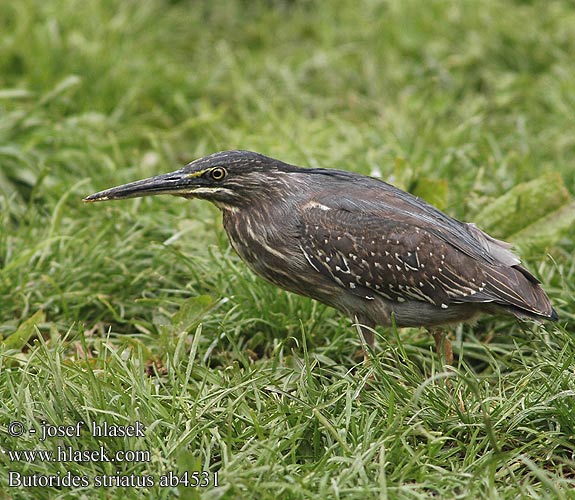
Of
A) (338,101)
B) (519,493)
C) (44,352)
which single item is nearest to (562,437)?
(519,493)

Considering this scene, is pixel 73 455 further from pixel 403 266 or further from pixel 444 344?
pixel 444 344

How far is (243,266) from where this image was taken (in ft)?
20.4

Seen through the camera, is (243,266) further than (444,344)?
Yes

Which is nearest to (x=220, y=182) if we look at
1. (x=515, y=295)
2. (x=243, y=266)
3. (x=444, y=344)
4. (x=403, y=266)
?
(x=243, y=266)

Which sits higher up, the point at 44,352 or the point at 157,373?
the point at 44,352

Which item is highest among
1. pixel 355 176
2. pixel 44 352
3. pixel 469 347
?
pixel 355 176

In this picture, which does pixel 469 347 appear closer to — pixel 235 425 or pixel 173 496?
pixel 235 425

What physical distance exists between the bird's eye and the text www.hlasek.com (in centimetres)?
171

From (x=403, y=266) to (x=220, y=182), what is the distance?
1171 millimetres

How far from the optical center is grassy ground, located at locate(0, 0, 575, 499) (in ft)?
14.8

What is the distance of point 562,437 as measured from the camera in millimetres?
4770

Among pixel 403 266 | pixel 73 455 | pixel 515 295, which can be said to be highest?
pixel 403 266

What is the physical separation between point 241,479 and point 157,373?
1274 mm

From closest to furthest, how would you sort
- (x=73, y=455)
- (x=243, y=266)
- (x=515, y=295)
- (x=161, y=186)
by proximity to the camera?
(x=73, y=455) → (x=515, y=295) → (x=161, y=186) → (x=243, y=266)
